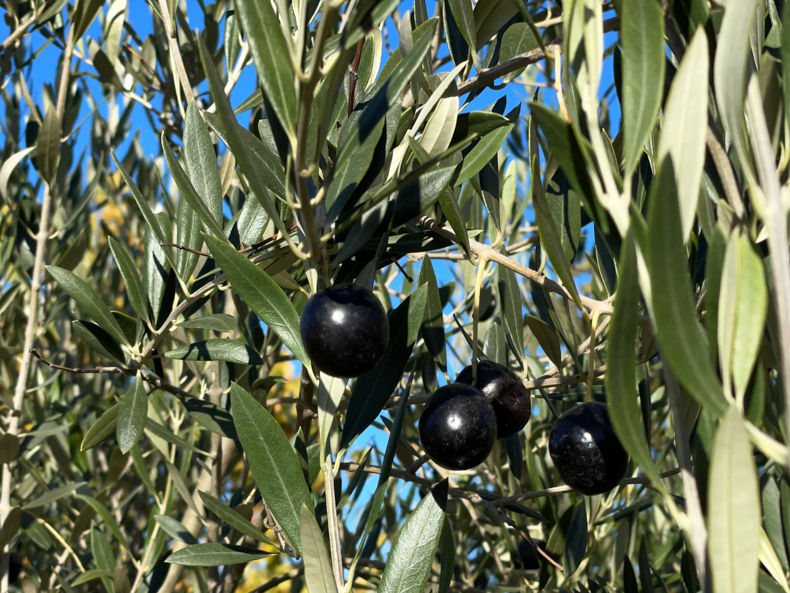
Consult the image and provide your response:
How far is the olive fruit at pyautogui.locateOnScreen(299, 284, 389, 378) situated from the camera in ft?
2.32

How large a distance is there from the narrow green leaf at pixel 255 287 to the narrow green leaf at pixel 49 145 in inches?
49.9

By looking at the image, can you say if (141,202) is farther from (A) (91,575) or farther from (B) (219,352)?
(A) (91,575)

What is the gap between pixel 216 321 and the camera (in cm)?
109

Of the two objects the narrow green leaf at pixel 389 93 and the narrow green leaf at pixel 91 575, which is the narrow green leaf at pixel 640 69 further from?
the narrow green leaf at pixel 91 575

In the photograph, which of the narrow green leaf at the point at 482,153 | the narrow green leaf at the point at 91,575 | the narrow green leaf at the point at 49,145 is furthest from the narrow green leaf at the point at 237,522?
the narrow green leaf at the point at 49,145

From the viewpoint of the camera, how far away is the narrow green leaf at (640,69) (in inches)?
21.7

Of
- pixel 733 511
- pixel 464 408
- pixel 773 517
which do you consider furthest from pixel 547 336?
pixel 733 511

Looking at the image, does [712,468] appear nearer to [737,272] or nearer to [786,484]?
[737,272]

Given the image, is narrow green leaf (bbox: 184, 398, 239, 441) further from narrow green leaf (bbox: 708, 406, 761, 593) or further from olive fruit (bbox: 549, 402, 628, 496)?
narrow green leaf (bbox: 708, 406, 761, 593)

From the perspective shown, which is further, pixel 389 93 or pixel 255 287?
pixel 255 287

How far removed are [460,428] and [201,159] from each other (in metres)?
0.58

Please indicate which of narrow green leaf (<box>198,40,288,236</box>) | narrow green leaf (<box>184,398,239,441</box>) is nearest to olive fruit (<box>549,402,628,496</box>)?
narrow green leaf (<box>198,40,288,236</box>)

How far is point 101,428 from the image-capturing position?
1.17 m

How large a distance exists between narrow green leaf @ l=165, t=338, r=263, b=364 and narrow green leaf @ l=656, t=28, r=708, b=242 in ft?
2.48
